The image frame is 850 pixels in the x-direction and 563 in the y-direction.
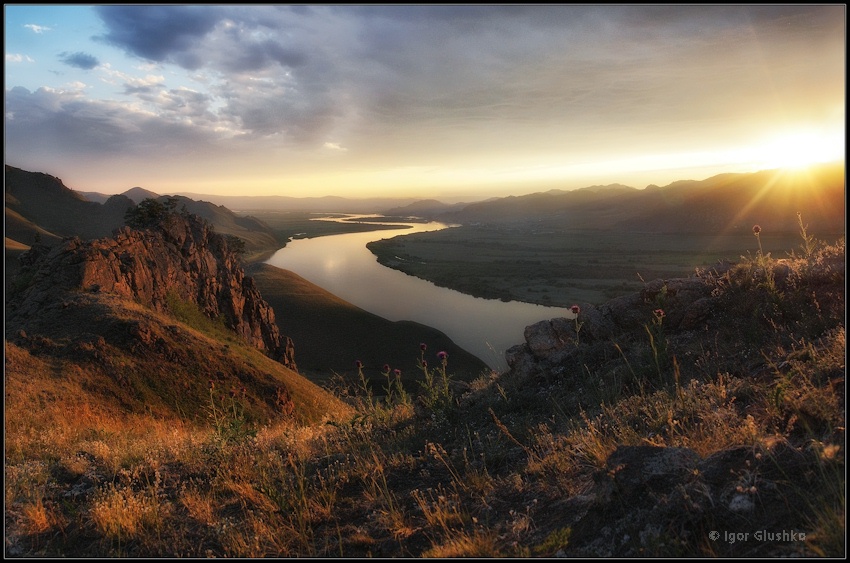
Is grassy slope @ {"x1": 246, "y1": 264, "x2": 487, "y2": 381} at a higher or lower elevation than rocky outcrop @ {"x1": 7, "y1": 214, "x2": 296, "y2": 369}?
lower

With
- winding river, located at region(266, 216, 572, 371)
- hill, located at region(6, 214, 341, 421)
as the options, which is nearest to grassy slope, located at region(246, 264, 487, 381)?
winding river, located at region(266, 216, 572, 371)

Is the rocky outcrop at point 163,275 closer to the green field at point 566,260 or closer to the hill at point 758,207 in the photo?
the green field at point 566,260

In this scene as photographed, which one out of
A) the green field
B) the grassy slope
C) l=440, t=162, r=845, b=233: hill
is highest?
l=440, t=162, r=845, b=233: hill

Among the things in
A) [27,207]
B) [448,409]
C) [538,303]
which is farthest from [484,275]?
[27,207]

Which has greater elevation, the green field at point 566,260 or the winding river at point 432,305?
the green field at point 566,260

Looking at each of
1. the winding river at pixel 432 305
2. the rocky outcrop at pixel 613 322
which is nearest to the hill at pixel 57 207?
the winding river at pixel 432 305

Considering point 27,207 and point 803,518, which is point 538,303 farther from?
point 27,207

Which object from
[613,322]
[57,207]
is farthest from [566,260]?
[57,207]

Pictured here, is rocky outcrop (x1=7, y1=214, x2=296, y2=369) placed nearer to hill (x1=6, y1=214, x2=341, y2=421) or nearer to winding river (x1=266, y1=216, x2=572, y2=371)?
hill (x1=6, y1=214, x2=341, y2=421)
